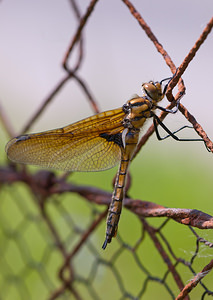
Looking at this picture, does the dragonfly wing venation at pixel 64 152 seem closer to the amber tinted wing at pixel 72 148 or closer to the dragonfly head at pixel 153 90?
the amber tinted wing at pixel 72 148

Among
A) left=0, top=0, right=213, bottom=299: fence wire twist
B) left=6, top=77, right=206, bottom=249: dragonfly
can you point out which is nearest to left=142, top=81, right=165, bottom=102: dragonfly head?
left=6, top=77, right=206, bottom=249: dragonfly

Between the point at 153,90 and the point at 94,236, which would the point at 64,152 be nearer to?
the point at 153,90

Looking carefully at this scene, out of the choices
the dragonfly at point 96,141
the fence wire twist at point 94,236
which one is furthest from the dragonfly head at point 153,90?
the fence wire twist at point 94,236

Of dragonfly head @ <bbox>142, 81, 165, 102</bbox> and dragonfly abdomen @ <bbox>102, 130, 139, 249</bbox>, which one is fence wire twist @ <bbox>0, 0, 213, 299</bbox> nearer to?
dragonfly abdomen @ <bbox>102, 130, 139, 249</bbox>

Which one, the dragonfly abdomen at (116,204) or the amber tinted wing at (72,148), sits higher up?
the amber tinted wing at (72,148)

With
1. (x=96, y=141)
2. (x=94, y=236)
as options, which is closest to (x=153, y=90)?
(x=96, y=141)

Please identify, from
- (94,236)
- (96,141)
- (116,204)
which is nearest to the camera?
(116,204)
